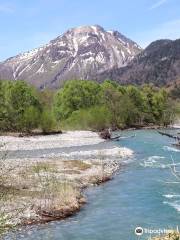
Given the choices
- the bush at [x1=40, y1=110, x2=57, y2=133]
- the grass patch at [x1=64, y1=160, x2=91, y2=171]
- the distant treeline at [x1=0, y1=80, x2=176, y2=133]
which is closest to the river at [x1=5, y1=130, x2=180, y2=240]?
the grass patch at [x1=64, y1=160, x2=91, y2=171]

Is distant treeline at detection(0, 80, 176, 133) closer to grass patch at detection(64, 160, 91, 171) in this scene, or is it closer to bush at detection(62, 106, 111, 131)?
bush at detection(62, 106, 111, 131)

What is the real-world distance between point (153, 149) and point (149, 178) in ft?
109

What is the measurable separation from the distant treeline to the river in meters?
72.3

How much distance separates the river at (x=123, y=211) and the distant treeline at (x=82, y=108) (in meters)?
72.3

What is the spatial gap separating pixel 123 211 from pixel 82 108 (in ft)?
381

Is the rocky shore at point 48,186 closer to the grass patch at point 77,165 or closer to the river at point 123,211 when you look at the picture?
the grass patch at point 77,165

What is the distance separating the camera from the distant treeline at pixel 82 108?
126625mm

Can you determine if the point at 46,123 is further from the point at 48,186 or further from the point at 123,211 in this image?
the point at 123,211

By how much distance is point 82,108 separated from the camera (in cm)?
15238

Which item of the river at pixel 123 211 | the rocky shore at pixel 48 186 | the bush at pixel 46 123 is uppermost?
the bush at pixel 46 123

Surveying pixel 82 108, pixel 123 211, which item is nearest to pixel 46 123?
pixel 82 108

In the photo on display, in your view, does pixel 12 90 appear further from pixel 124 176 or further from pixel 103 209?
pixel 103 209

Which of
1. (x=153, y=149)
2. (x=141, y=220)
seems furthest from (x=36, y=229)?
(x=153, y=149)

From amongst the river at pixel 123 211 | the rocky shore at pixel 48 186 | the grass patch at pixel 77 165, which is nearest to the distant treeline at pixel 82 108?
the rocky shore at pixel 48 186
